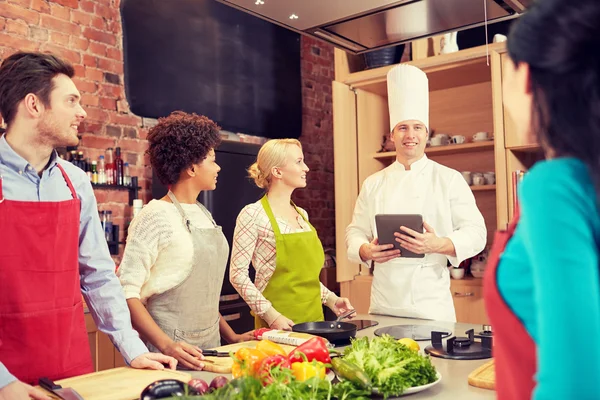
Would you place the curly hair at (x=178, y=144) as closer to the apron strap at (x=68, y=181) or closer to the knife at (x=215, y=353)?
the apron strap at (x=68, y=181)

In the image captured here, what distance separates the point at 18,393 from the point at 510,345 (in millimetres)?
1116

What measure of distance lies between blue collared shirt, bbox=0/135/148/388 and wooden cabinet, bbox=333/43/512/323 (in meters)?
2.29

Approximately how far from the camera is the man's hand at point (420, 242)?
7.60ft

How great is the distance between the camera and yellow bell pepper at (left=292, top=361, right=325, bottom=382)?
1.26 meters

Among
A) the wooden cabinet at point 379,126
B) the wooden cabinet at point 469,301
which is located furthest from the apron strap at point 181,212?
the wooden cabinet at point 469,301

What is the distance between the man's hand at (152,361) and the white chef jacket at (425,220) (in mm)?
1223

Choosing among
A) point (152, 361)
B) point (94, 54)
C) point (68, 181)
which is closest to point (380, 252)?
point (152, 361)

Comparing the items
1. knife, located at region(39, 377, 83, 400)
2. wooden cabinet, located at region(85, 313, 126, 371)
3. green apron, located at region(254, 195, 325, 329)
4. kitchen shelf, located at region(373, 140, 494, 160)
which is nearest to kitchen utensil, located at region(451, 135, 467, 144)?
kitchen shelf, located at region(373, 140, 494, 160)

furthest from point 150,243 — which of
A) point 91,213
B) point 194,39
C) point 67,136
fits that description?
point 194,39

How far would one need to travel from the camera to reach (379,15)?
2141 millimetres

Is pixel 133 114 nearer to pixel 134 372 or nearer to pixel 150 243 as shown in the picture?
pixel 150 243

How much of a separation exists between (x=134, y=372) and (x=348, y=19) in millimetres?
1431

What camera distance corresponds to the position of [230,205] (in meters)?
4.03

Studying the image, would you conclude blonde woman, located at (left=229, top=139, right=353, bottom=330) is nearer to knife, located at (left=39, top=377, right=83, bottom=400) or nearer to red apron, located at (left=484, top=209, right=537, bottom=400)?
knife, located at (left=39, top=377, right=83, bottom=400)
